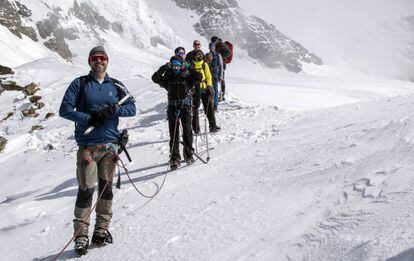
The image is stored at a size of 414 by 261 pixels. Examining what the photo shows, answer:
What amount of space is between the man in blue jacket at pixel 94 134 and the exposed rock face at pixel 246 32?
15075cm

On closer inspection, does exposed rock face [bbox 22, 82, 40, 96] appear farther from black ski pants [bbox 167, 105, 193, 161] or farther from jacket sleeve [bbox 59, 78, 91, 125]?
jacket sleeve [bbox 59, 78, 91, 125]

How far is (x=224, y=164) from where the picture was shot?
809 cm

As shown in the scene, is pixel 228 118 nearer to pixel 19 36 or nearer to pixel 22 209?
pixel 22 209

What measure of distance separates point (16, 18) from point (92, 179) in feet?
244

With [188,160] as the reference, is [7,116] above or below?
below

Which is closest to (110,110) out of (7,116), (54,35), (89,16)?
(7,116)

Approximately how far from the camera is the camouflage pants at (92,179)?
15.8 feet

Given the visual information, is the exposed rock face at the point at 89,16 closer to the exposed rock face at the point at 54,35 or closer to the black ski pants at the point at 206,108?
the exposed rock face at the point at 54,35

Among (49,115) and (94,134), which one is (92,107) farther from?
(49,115)

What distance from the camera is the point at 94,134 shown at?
16.2 feet

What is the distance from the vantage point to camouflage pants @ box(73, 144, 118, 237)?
4828mm

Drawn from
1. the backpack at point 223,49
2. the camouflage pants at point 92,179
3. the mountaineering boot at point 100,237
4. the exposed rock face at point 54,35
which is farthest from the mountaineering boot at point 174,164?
the exposed rock face at point 54,35

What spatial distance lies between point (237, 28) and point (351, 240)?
177627 millimetres

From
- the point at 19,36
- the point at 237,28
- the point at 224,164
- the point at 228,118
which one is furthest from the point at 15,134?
the point at 237,28
